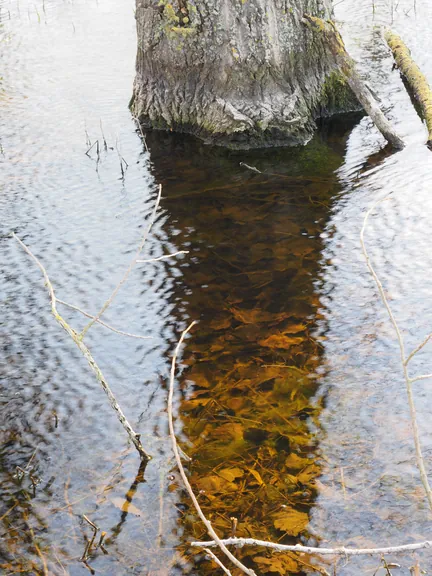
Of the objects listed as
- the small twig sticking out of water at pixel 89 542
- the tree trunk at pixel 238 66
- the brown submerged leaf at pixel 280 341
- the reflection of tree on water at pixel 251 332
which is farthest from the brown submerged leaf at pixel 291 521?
the tree trunk at pixel 238 66

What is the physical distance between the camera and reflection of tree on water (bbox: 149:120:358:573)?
3.79m

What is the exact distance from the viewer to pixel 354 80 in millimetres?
8336

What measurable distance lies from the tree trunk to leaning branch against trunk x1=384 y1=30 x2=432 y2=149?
104 cm

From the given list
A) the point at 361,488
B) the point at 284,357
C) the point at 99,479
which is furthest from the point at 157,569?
the point at 284,357

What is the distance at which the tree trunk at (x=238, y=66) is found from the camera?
834 cm

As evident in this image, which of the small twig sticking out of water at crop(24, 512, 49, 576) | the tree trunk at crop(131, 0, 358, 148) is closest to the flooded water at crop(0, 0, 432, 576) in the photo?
the small twig sticking out of water at crop(24, 512, 49, 576)

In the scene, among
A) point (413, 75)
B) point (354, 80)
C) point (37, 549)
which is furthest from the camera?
point (413, 75)

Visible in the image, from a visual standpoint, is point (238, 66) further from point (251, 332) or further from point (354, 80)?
point (251, 332)

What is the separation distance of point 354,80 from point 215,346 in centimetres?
482

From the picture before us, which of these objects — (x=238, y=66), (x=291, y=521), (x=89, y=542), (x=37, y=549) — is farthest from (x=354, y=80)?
(x=37, y=549)

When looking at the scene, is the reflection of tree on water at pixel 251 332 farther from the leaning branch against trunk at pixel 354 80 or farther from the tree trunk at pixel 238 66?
the leaning branch against trunk at pixel 354 80

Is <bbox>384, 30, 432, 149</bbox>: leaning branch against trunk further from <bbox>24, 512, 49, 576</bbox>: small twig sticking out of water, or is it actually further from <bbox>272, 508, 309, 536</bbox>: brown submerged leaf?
<bbox>24, 512, 49, 576</bbox>: small twig sticking out of water

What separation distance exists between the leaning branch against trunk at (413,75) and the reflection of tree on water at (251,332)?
133cm

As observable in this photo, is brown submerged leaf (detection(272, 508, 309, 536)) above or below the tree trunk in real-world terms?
below
